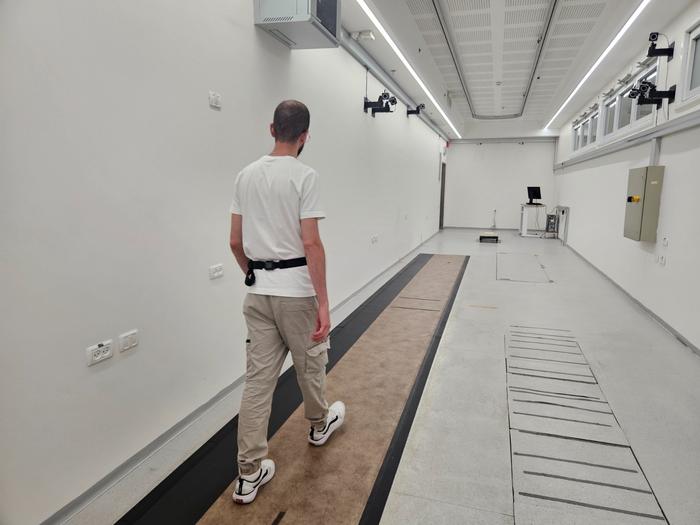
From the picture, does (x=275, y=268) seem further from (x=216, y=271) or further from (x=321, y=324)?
(x=216, y=271)

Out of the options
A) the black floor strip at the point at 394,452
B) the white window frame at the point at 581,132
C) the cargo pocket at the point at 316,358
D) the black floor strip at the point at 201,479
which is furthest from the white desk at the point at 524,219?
the cargo pocket at the point at 316,358

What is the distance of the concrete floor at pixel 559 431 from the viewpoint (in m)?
1.83

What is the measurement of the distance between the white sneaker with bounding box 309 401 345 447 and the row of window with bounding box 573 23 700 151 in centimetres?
399

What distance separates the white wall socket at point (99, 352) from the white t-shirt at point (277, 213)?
28.0 inches

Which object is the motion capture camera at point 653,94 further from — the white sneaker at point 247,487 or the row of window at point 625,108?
the white sneaker at point 247,487

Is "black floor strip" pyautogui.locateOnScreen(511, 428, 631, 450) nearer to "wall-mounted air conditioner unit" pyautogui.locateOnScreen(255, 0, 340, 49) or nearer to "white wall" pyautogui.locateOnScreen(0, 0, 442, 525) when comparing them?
"white wall" pyautogui.locateOnScreen(0, 0, 442, 525)

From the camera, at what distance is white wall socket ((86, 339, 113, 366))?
1825 mm

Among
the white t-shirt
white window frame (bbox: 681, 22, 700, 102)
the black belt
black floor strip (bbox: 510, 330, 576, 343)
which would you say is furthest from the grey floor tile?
white window frame (bbox: 681, 22, 700, 102)

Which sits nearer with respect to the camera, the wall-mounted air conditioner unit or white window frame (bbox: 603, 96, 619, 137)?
the wall-mounted air conditioner unit

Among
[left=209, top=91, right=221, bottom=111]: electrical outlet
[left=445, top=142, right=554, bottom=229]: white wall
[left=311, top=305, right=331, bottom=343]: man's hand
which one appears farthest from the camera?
[left=445, top=142, right=554, bottom=229]: white wall

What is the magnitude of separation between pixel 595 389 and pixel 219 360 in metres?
2.51

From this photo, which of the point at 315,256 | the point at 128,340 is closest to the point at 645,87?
the point at 315,256

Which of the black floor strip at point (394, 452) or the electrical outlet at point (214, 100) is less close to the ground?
the electrical outlet at point (214, 100)

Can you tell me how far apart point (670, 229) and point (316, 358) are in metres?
4.01
